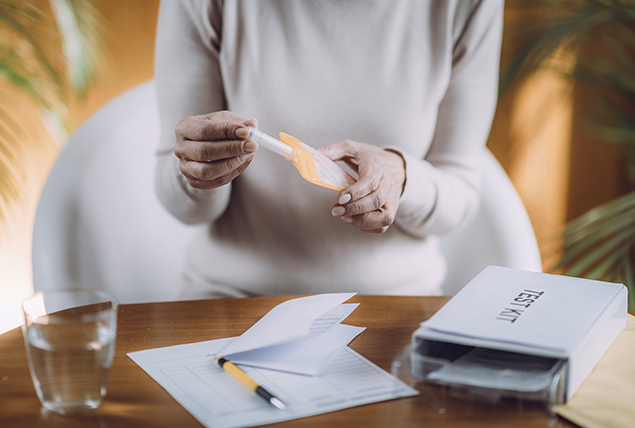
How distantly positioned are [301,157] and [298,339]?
7.2 inches

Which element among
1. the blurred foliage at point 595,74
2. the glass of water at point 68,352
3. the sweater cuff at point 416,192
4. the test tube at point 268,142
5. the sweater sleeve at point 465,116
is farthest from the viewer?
the blurred foliage at point 595,74

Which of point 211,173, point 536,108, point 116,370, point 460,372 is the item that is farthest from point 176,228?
point 536,108

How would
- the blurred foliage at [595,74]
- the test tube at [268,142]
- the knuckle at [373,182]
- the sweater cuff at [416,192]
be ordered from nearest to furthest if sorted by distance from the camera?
the test tube at [268,142] < the knuckle at [373,182] < the sweater cuff at [416,192] < the blurred foliage at [595,74]

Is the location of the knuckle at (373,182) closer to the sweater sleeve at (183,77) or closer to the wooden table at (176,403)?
the wooden table at (176,403)

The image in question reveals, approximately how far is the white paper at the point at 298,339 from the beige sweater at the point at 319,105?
328 millimetres

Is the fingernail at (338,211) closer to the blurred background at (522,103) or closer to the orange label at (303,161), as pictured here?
the orange label at (303,161)

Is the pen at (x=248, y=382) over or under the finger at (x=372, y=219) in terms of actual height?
under

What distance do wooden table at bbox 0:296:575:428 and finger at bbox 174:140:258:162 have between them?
0.17m

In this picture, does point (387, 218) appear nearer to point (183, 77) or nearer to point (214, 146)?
point (214, 146)

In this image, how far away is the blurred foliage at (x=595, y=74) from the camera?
1.14 meters

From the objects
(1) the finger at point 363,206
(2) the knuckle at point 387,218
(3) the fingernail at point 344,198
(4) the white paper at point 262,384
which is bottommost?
(4) the white paper at point 262,384

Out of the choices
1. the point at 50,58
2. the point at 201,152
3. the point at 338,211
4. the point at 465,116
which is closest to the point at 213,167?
the point at 201,152

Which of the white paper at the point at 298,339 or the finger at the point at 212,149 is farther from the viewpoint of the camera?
the finger at the point at 212,149

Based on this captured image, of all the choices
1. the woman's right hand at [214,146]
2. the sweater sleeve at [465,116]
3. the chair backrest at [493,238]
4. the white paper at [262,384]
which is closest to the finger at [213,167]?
the woman's right hand at [214,146]
